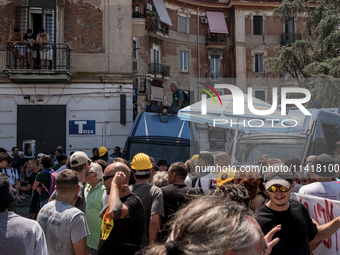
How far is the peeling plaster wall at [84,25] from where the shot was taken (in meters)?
Answer: 15.4

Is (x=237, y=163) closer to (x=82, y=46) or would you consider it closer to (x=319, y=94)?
(x=319, y=94)

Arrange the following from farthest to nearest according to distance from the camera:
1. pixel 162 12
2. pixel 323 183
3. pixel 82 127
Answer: pixel 162 12 < pixel 82 127 < pixel 323 183

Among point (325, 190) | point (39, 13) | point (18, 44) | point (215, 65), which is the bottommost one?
point (325, 190)

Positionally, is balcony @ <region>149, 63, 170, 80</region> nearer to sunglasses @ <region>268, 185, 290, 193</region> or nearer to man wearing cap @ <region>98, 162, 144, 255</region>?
man wearing cap @ <region>98, 162, 144, 255</region>

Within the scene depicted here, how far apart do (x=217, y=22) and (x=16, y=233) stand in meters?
30.5

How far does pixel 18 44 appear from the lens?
1482cm

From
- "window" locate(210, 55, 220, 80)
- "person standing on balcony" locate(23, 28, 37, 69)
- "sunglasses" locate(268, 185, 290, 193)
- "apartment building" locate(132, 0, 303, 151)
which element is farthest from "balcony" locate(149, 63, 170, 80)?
"sunglasses" locate(268, 185, 290, 193)

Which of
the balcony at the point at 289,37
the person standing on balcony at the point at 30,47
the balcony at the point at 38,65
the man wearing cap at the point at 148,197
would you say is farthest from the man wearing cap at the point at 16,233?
the balcony at the point at 289,37

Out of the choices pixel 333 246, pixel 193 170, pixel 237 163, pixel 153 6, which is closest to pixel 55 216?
pixel 333 246

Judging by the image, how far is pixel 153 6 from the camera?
27.2 metres

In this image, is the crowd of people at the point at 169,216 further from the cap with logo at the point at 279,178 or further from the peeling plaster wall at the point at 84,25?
the peeling plaster wall at the point at 84,25

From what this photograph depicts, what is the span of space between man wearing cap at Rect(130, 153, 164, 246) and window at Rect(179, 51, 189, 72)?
26.7 metres

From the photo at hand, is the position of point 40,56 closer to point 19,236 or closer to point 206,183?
point 206,183

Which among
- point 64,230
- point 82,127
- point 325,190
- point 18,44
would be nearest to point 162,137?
point 82,127
